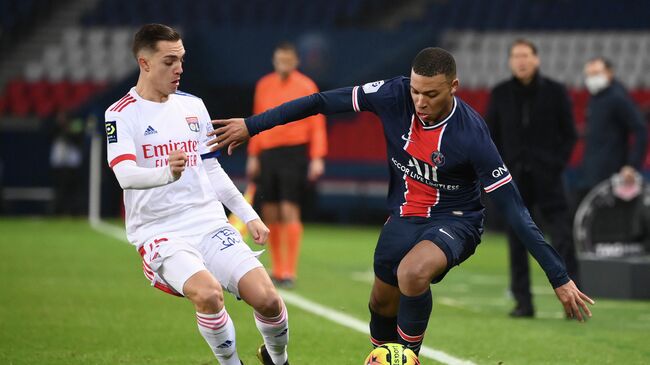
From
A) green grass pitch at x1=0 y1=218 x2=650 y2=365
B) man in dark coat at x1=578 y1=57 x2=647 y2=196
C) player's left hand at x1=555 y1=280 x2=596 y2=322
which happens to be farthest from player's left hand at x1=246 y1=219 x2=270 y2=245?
man in dark coat at x1=578 y1=57 x2=647 y2=196

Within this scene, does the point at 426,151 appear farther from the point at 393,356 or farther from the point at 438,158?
the point at 393,356

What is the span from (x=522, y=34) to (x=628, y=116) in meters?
14.7

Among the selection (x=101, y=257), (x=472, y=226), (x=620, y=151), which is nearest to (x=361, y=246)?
(x=101, y=257)

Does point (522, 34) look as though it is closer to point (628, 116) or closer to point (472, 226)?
point (628, 116)

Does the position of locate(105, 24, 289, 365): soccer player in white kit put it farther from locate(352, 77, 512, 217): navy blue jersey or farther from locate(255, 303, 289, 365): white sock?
locate(352, 77, 512, 217): navy blue jersey

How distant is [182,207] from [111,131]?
0.55 m

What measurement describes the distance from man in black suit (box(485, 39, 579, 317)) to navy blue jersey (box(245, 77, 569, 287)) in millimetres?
3423

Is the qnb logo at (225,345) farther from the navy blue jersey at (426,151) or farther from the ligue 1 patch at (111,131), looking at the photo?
the ligue 1 patch at (111,131)

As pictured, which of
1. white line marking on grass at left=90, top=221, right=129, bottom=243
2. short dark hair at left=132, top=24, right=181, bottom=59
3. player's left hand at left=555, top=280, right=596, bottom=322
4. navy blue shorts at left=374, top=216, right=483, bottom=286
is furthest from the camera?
white line marking on grass at left=90, top=221, right=129, bottom=243

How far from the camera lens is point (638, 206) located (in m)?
12.9

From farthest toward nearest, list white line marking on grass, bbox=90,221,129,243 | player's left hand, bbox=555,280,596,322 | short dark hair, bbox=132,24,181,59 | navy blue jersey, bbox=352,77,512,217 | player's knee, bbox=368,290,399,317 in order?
white line marking on grass, bbox=90,221,129,243 → player's knee, bbox=368,290,399,317 → short dark hair, bbox=132,24,181,59 → navy blue jersey, bbox=352,77,512,217 → player's left hand, bbox=555,280,596,322

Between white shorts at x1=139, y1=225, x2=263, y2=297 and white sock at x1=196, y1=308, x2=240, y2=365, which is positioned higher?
white shorts at x1=139, y1=225, x2=263, y2=297

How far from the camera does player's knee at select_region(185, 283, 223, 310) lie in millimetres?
6098

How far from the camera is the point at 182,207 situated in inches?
255
